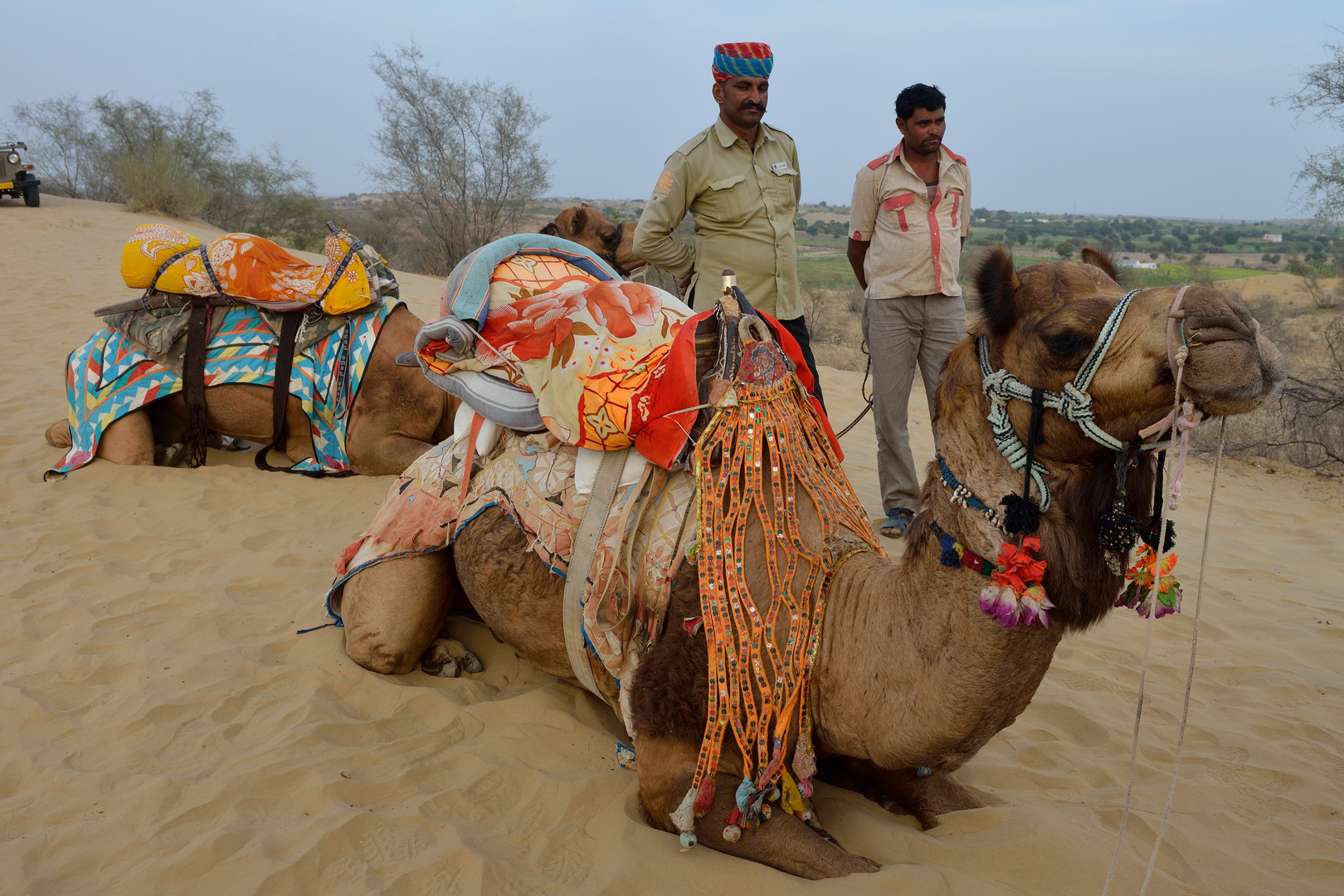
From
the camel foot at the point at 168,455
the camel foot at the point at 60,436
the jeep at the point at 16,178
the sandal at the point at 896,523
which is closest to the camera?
the sandal at the point at 896,523

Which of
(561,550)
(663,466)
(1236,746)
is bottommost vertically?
(1236,746)

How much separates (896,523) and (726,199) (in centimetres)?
222

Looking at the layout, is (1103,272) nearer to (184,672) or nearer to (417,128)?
(184,672)

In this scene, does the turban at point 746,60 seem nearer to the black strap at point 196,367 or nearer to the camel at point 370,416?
the camel at point 370,416

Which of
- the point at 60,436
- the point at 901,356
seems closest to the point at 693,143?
the point at 901,356

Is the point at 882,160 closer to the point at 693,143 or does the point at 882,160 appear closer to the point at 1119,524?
the point at 693,143

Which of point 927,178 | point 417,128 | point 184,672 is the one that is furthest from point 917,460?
point 417,128

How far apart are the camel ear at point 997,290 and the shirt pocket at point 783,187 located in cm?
308

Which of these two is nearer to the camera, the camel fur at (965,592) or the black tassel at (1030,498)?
the camel fur at (965,592)

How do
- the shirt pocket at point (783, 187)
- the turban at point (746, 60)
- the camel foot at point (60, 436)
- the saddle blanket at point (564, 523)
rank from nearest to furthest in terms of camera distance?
the saddle blanket at point (564, 523), the turban at point (746, 60), the shirt pocket at point (783, 187), the camel foot at point (60, 436)

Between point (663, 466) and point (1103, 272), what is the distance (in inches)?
50.3

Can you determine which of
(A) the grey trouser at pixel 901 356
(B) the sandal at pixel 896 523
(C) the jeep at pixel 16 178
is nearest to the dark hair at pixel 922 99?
(A) the grey trouser at pixel 901 356

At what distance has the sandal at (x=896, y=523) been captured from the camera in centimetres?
530

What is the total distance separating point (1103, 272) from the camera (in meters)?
1.99
